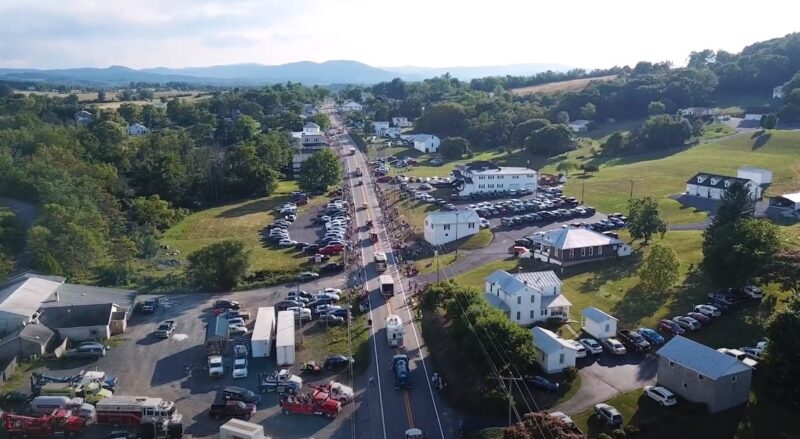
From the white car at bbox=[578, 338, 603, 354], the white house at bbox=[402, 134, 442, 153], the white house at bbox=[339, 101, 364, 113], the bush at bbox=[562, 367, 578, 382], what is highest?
the white house at bbox=[339, 101, 364, 113]

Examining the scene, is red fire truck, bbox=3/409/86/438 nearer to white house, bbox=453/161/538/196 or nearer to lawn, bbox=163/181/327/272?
lawn, bbox=163/181/327/272

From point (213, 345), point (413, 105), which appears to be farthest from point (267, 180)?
point (413, 105)

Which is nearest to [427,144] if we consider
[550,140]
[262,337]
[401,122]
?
[550,140]

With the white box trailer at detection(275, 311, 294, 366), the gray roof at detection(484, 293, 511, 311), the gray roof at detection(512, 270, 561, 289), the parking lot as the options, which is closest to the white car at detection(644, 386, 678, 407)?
the gray roof at detection(484, 293, 511, 311)

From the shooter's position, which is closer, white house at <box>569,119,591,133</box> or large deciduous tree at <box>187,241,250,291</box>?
large deciduous tree at <box>187,241,250,291</box>

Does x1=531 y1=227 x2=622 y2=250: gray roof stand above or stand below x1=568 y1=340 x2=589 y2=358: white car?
above

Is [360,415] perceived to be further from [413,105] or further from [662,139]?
[413,105]
